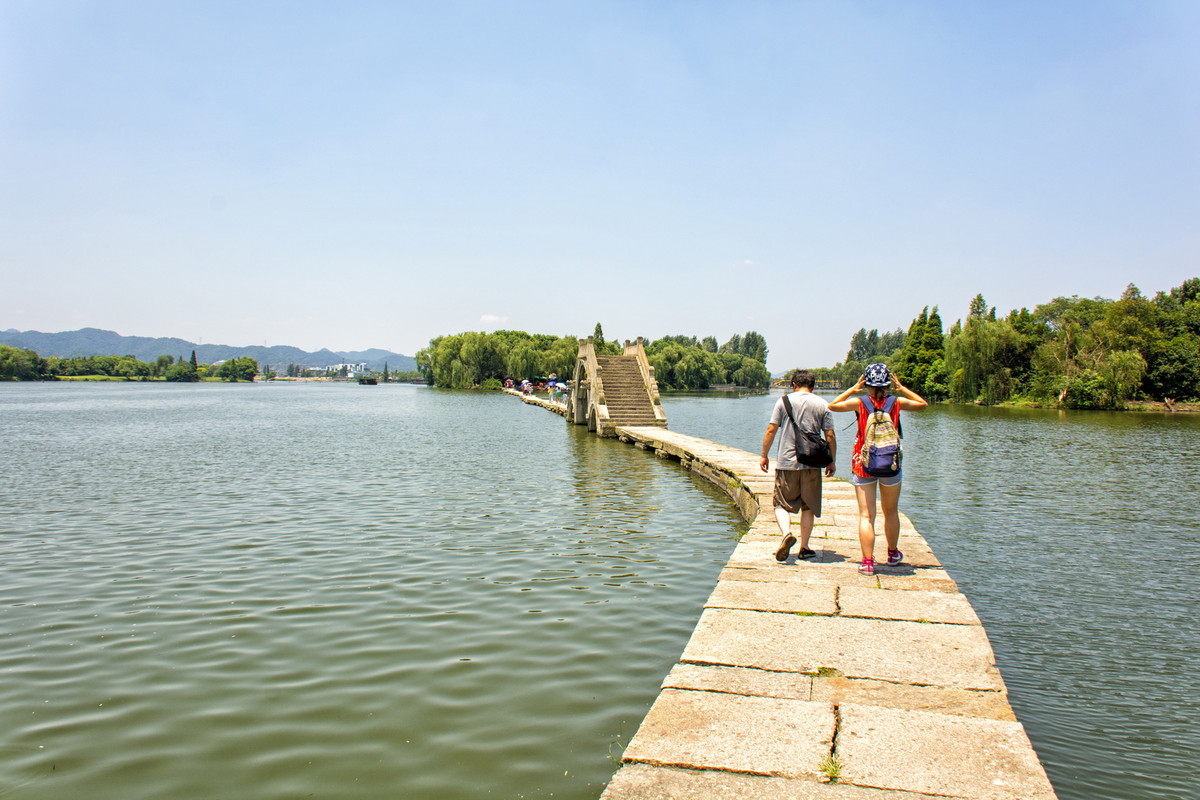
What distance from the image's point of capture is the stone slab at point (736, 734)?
11.9 ft

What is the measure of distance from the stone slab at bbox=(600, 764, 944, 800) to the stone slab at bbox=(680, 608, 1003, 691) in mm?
1477

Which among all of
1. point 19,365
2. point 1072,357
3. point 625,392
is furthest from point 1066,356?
point 19,365

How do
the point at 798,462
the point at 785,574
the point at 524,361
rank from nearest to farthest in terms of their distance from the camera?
1. the point at 785,574
2. the point at 798,462
3. the point at 524,361

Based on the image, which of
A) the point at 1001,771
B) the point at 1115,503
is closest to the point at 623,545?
the point at 1001,771

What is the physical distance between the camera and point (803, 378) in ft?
25.9

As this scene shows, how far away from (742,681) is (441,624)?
367 centimetres

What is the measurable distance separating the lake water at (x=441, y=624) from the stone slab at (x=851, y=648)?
734 millimetres

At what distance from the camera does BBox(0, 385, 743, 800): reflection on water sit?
4.64 m

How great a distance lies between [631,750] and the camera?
3801mm

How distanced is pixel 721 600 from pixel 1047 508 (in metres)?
12.1

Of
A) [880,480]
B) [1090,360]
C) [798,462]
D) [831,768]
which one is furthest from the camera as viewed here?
[1090,360]

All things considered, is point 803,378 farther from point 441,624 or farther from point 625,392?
point 625,392

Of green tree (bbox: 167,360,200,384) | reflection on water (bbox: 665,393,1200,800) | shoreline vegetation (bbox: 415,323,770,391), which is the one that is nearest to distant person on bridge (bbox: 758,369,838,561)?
reflection on water (bbox: 665,393,1200,800)

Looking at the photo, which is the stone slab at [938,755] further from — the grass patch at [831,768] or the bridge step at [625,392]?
the bridge step at [625,392]
